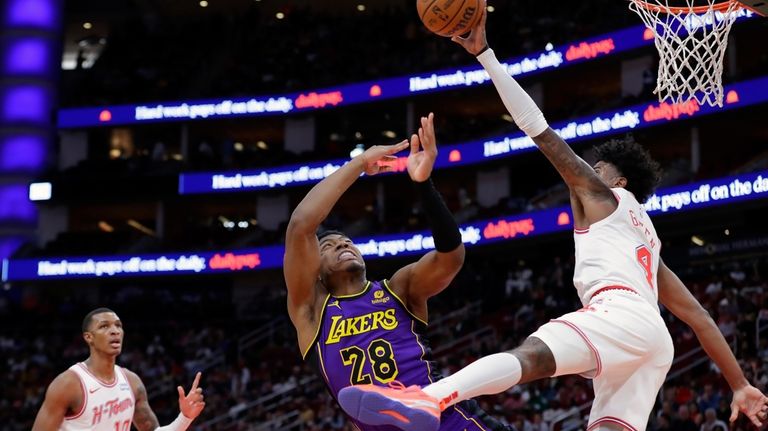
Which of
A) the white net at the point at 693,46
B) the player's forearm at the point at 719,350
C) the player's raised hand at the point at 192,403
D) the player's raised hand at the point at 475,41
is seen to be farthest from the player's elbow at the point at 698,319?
the player's raised hand at the point at 192,403

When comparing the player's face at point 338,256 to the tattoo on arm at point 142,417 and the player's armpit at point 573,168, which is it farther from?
the tattoo on arm at point 142,417

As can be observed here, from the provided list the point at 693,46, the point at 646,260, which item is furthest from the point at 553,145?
the point at 693,46

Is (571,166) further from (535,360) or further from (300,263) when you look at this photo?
(300,263)

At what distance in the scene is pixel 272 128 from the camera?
3412cm

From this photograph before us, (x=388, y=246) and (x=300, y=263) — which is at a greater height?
(x=388, y=246)

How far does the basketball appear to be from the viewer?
5.55 meters

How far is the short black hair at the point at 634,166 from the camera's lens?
18.8 ft

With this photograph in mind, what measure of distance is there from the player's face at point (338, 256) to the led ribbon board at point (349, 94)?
1976cm

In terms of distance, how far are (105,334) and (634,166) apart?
4.33 metres

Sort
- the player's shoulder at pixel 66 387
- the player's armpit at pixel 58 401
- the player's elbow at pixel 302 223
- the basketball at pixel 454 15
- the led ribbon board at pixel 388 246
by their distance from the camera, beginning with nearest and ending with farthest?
the player's elbow at pixel 302 223
the basketball at pixel 454 15
the player's armpit at pixel 58 401
the player's shoulder at pixel 66 387
the led ribbon board at pixel 388 246

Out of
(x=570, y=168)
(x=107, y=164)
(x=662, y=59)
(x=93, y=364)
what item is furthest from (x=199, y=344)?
(x=570, y=168)

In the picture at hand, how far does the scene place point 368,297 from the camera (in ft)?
17.7

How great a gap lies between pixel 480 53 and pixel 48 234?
30.4 meters

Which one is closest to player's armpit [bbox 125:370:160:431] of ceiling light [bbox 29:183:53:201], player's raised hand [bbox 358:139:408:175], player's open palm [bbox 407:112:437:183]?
player's raised hand [bbox 358:139:408:175]
